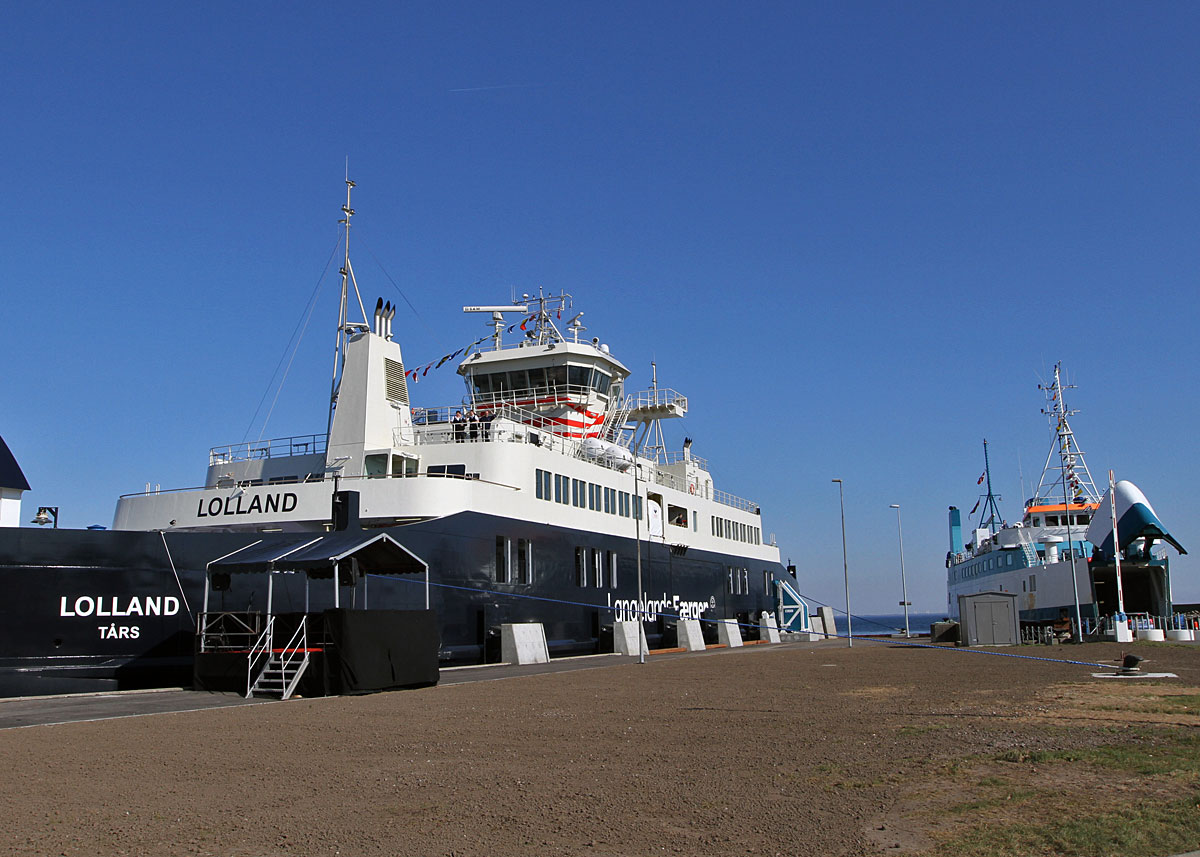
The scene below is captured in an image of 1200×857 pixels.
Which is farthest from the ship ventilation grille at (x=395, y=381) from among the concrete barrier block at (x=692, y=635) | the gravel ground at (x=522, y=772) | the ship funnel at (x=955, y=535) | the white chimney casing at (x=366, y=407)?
the ship funnel at (x=955, y=535)

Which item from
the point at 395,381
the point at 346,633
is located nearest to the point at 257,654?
the point at 346,633

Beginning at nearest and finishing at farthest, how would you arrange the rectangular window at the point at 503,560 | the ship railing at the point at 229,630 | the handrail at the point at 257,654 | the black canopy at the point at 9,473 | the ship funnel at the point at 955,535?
the handrail at the point at 257,654, the ship railing at the point at 229,630, the black canopy at the point at 9,473, the rectangular window at the point at 503,560, the ship funnel at the point at 955,535

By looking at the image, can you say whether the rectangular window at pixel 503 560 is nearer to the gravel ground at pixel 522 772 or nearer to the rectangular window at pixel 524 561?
the rectangular window at pixel 524 561

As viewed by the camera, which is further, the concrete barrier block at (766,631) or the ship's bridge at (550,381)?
the concrete barrier block at (766,631)

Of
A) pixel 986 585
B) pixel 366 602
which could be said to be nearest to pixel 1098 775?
pixel 366 602

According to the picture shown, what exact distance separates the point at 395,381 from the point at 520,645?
7284mm

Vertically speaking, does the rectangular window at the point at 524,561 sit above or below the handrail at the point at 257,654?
above

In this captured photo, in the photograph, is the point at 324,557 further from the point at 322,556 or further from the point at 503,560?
the point at 503,560

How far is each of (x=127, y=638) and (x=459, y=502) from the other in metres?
7.57

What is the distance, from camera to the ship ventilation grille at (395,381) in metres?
24.7

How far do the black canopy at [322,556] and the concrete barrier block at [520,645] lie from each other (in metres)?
4.00

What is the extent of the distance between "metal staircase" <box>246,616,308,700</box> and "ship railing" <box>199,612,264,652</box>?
347mm

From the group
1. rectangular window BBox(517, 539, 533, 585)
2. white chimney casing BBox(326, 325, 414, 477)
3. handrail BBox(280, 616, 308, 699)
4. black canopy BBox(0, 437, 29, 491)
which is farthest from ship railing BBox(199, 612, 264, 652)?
rectangular window BBox(517, 539, 533, 585)

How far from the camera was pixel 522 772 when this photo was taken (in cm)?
865
